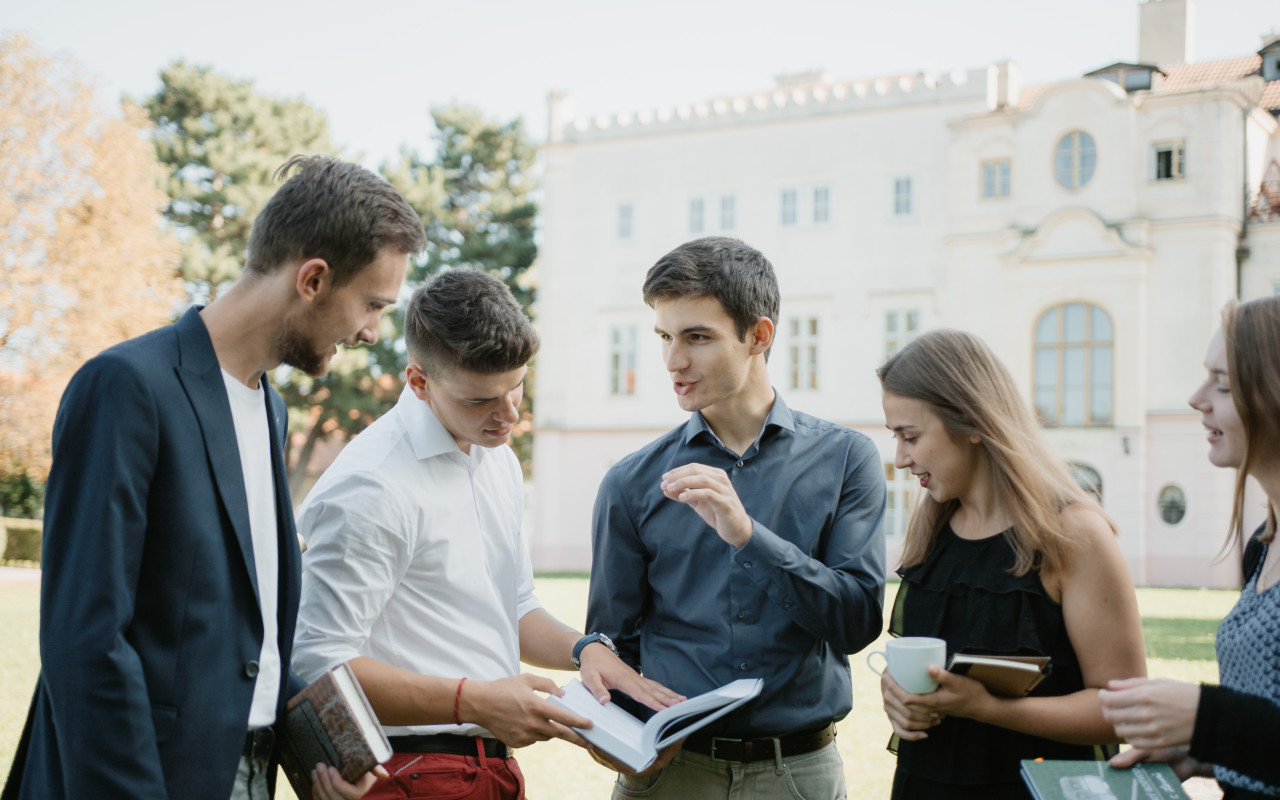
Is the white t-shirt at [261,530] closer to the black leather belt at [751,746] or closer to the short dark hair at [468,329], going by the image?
the short dark hair at [468,329]

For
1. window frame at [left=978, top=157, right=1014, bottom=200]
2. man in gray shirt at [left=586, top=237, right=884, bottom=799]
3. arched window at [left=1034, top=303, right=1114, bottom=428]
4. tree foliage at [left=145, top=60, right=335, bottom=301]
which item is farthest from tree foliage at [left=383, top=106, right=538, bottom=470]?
man in gray shirt at [left=586, top=237, right=884, bottom=799]

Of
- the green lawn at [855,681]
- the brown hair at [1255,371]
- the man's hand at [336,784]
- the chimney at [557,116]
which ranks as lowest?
the green lawn at [855,681]

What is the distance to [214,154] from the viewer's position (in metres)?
31.7

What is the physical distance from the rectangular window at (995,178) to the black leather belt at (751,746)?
24113mm

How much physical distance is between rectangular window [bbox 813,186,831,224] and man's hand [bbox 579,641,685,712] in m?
25.0

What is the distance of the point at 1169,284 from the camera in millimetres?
23625

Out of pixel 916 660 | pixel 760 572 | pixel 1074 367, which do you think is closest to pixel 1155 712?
pixel 916 660

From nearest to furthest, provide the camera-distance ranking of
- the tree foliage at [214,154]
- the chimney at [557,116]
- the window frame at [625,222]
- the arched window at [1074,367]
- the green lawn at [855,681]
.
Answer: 1. the green lawn at [855,681]
2. the arched window at [1074,367]
3. the window frame at [625,222]
4. the chimney at [557,116]
5. the tree foliage at [214,154]

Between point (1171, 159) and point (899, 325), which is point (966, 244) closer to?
point (899, 325)

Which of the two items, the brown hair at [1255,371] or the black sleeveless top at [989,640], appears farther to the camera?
the black sleeveless top at [989,640]

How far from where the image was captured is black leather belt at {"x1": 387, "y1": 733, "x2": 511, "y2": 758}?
2.60m

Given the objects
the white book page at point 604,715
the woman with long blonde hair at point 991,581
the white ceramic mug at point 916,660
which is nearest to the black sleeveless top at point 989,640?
the woman with long blonde hair at point 991,581

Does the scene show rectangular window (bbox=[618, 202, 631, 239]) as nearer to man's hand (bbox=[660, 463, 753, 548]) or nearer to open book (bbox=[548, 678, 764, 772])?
man's hand (bbox=[660, 463, 753, 548])

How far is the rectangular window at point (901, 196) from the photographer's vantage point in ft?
85.1
